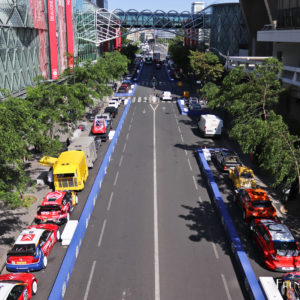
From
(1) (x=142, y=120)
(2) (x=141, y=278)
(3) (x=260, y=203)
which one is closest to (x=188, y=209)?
(3) (x=260, y=203)

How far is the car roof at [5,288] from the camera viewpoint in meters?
13.0

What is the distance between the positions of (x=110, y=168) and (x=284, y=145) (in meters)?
16.4

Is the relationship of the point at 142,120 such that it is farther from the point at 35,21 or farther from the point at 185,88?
the point at 185,88

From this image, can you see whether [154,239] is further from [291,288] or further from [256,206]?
[291,288]

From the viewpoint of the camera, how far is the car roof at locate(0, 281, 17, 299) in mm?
12984

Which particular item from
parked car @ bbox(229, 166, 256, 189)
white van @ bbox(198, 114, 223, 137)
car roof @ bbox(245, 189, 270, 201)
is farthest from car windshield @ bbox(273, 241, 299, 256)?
white van @ bbox(198, 114, 223, 137)

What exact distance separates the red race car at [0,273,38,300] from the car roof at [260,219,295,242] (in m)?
11.0

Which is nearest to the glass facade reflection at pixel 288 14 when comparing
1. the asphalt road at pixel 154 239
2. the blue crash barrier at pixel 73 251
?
the asphalt road at pixel 154 239

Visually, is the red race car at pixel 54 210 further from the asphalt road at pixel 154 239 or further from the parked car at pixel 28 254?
the parked car at pixel 28 254

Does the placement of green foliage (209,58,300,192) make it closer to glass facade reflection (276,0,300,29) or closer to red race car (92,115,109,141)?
glass facade reflection (276,0,300,29)

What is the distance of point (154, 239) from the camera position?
62.9 ft

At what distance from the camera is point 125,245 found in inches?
733

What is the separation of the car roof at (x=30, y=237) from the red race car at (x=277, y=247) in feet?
35.1

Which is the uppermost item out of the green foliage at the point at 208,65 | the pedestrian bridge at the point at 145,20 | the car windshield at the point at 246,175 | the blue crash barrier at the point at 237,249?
the pedestrian bridge at the point at 145,20
